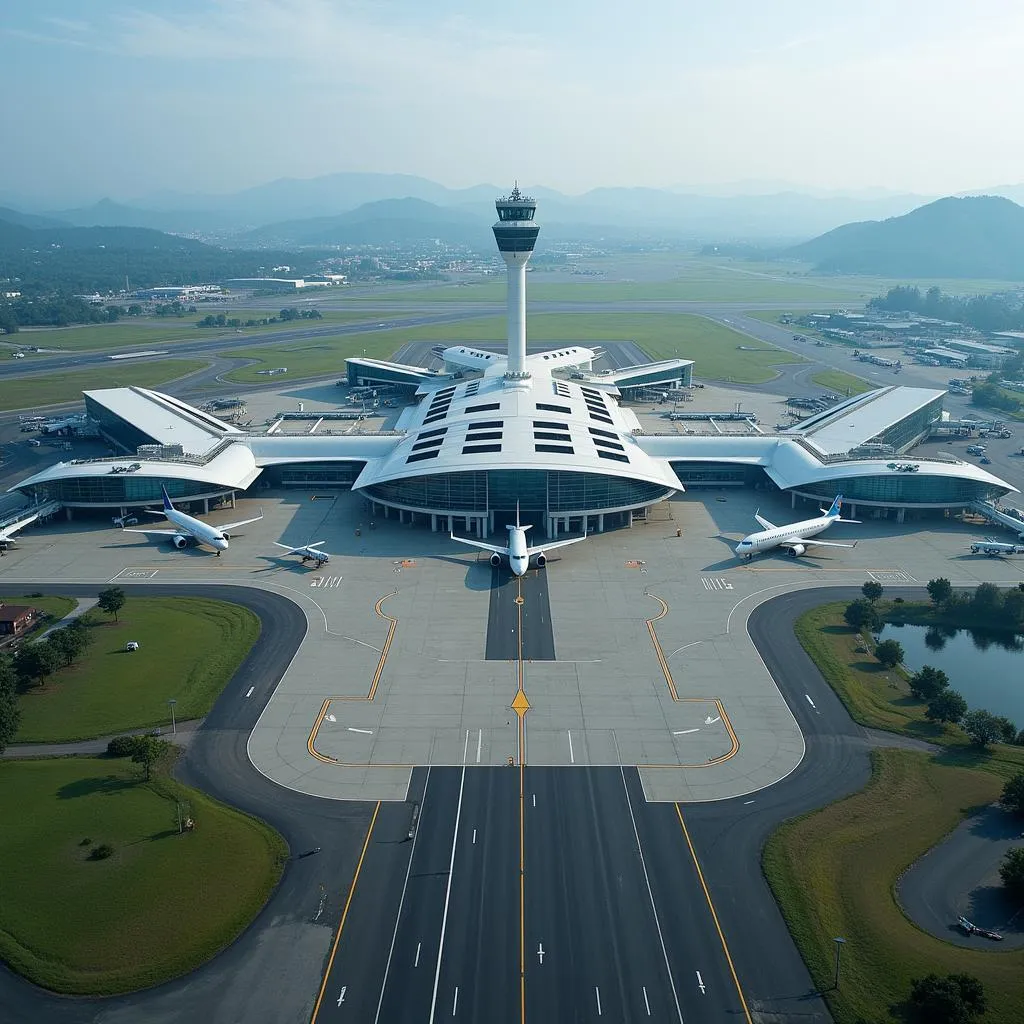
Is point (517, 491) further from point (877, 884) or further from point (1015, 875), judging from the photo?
point (1015, 875)

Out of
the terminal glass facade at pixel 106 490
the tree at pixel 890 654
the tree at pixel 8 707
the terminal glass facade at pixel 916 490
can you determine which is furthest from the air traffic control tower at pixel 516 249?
the tree at pixel 8 707

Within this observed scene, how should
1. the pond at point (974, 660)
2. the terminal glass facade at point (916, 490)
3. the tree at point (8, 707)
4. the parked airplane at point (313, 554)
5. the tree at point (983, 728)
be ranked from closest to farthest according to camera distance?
the tree at point (8, 707)
the tree at point (983, 728)
the pond at point (974, 660)
the parked airplane at point (313, 554)
the terminal glass facade at point (916, 490)

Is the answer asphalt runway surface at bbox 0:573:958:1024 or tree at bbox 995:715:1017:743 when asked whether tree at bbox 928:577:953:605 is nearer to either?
tree at bbox 995:715:1017:743

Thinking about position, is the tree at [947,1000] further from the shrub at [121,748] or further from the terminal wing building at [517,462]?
the terminal wing building at [517,462]

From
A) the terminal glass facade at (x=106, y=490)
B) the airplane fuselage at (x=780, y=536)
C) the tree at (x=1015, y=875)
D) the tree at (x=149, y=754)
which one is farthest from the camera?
the terminal glass facade at (x=106, y=490)

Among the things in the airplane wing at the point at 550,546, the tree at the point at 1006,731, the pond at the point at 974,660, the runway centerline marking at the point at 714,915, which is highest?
the airplane wing at the point at 550,546

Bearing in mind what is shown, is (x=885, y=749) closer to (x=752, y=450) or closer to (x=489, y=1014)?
(x=489, y=1014)

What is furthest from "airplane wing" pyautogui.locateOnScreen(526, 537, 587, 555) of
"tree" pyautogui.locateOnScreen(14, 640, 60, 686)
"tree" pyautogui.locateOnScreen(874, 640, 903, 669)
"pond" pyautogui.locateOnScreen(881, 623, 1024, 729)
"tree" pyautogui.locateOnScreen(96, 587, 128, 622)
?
"tree" pyautogui.locateOnScreen(14, 640, 60, 686)
